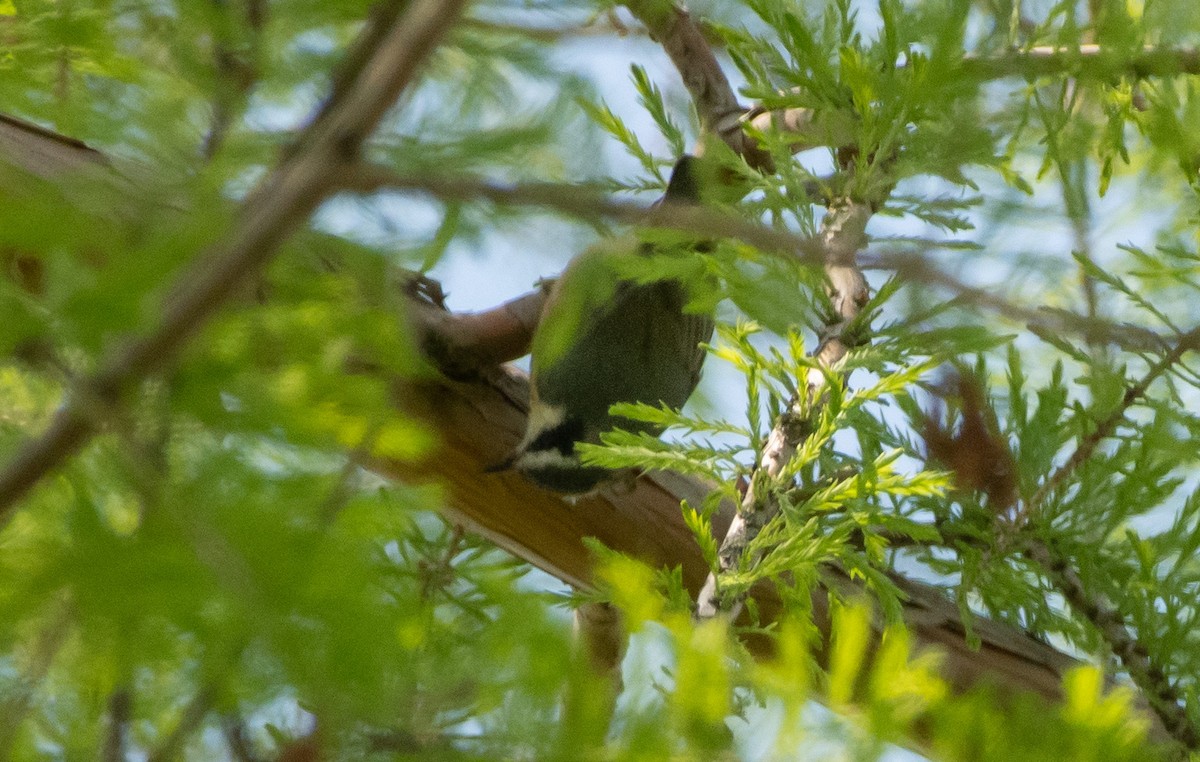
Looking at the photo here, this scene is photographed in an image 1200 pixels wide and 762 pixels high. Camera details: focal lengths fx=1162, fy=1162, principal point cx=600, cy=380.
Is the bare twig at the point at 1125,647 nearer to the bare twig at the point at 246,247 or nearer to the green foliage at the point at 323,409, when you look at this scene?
the green foliage at the point at 323,409

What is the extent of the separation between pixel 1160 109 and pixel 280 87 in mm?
685

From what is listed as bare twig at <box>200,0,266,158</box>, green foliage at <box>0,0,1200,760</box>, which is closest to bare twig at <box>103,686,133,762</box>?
green foliage at <box>0,0,1200,760</box>

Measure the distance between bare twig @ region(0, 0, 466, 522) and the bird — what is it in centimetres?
115

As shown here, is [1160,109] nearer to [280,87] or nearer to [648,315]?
[280,87]

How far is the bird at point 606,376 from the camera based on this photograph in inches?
69.7

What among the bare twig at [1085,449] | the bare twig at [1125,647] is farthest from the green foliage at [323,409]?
the bare twig at [1125,647]

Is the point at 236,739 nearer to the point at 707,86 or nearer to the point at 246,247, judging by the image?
the point at 246,247

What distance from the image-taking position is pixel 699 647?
637mm

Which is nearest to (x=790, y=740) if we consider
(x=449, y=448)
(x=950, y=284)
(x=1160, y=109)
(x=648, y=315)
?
(x=950, y=284)

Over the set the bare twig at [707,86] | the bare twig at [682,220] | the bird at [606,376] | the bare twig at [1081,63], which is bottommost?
the bird at [606,376]

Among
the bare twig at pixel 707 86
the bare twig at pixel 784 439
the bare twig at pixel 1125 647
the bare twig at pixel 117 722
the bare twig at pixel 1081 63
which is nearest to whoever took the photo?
the bare twig at pixel 117 722

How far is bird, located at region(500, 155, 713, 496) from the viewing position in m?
1.77

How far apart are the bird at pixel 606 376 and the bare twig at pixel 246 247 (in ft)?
3.78

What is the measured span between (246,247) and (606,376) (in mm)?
1523
